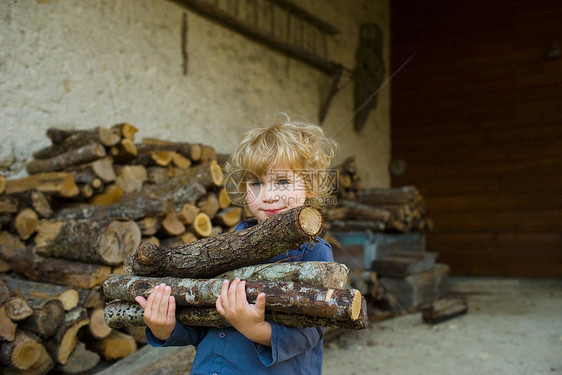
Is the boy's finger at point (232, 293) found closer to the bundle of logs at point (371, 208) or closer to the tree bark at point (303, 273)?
the tree bark at point (303, 273)

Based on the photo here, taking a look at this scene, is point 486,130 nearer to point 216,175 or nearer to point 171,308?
point 216,175

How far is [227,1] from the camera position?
4.98 meters

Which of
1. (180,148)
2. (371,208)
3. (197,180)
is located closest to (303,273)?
(197,180)

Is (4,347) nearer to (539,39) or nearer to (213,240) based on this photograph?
(213,240)

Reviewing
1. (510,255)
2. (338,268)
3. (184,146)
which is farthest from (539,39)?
(338,268)

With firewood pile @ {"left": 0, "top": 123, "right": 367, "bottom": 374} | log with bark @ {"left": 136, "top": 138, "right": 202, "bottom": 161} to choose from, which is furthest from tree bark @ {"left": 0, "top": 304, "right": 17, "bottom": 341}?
log with bark @ {"left": 136, "top": 138, "right": 202, "bottom": 161}

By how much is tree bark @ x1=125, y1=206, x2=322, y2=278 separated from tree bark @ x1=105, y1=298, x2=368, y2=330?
0.36 feet

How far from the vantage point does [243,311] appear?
47.2 inches

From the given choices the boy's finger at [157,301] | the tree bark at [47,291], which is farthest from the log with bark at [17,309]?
the boy's finger at [157,301]

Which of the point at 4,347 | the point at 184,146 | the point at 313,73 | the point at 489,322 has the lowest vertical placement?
the point at 489,322

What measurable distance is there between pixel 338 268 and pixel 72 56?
3053 millimetres

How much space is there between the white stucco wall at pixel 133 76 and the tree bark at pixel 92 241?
0.87 meters

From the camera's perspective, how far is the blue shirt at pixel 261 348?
1.25 metres

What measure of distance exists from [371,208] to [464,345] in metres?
1.93
